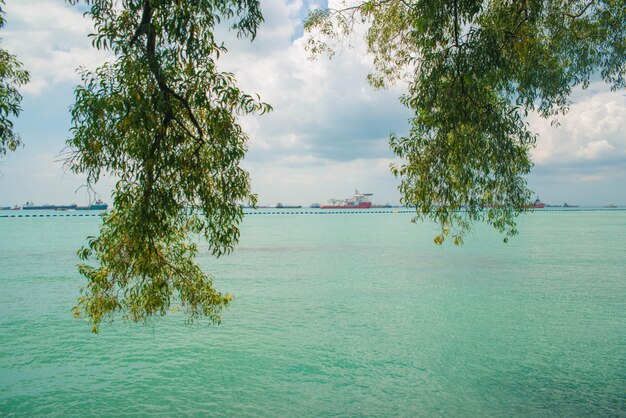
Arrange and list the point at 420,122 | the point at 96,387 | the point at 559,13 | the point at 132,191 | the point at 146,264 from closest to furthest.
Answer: the point at 132,191 → the point at 146,264 → the point at 420,122 → the point at 559,13 → the point at 96,387

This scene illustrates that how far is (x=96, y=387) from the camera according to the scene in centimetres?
995

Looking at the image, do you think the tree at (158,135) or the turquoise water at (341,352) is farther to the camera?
the turquoise water at (341,352)

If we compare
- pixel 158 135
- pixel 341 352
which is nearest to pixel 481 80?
pixel 158 135

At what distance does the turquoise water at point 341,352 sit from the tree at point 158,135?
3795 mm

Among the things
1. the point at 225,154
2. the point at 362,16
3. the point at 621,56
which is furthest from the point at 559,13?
the point at 225,154

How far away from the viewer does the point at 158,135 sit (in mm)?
5570

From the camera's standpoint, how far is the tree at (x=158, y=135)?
215 inches

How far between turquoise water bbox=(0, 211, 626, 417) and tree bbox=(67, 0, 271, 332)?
3.79 m

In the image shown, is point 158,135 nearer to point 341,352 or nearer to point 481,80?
point 481,80

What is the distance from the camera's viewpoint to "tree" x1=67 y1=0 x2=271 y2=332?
17.9ft

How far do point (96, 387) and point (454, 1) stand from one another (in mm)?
9474

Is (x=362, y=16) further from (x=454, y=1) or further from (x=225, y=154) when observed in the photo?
(x=225, y=154)

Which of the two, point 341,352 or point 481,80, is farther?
point 341,352

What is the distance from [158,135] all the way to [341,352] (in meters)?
8.36
